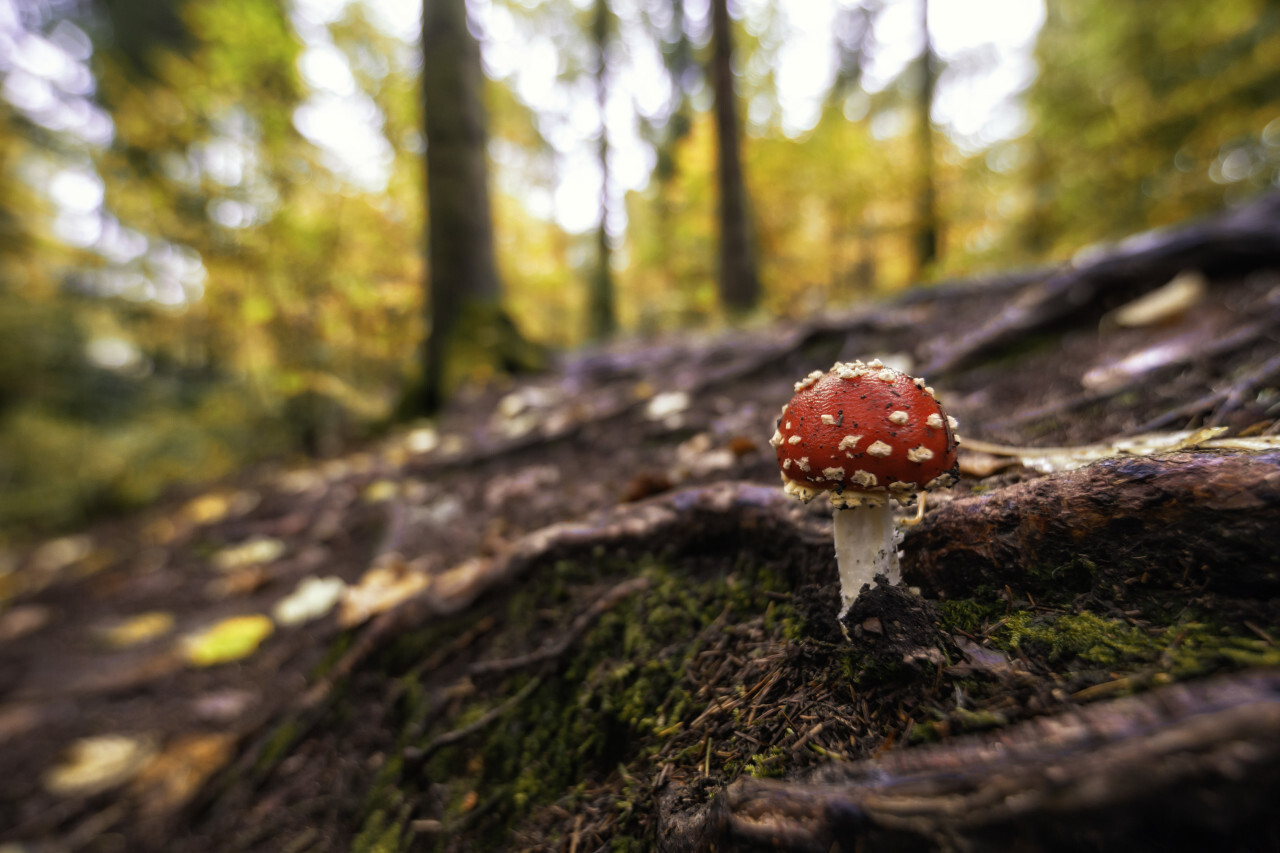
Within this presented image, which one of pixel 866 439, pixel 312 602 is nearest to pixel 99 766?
pixel 312 602

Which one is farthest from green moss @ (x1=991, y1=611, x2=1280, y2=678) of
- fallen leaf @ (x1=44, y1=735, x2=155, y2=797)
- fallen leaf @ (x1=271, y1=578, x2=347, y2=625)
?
fallen leaf @ (x1=44, y1=735, x2=155, y2=797)

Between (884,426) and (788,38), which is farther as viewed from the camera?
(788,38)

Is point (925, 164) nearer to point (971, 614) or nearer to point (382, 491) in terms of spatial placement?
point (382, 491)

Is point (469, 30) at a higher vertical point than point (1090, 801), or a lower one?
higher

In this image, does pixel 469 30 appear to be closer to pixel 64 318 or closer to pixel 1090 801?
pixel 1090 801

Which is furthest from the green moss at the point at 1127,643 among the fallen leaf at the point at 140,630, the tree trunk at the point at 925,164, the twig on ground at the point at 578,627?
the tree trunk at the point at 925,164

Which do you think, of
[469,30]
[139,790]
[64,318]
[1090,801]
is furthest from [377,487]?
[64,318]

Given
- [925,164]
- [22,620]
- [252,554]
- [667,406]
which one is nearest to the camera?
[667,406]
